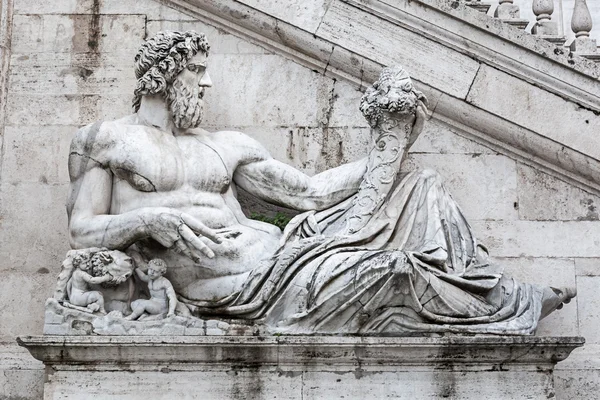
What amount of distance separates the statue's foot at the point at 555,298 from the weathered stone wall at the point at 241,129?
0.29 m

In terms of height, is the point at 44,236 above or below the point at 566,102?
below

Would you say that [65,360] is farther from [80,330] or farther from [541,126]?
[541,126]

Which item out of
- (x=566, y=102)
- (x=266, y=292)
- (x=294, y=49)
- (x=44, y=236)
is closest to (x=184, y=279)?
(x=266, y=292)

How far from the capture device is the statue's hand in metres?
11.8

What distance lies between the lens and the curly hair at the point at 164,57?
40.3 feet

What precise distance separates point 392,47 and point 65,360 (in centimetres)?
344

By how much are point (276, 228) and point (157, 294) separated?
1018mm

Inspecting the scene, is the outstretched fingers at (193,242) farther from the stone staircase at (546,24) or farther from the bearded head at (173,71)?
the stone staircase at (546,24)

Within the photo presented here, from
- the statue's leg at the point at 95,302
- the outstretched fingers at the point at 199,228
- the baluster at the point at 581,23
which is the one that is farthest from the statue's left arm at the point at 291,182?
the baluster at the point at 581,23

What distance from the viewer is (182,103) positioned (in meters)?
12.4

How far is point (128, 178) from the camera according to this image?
12.1 m

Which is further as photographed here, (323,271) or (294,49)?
(294,49)

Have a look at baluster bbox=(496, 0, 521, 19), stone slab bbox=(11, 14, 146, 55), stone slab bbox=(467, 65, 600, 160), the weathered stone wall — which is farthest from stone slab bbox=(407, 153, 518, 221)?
stone slab bbox=(11, 14, 146, 55)

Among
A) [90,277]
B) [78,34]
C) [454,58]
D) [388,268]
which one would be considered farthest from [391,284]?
[78,34]
